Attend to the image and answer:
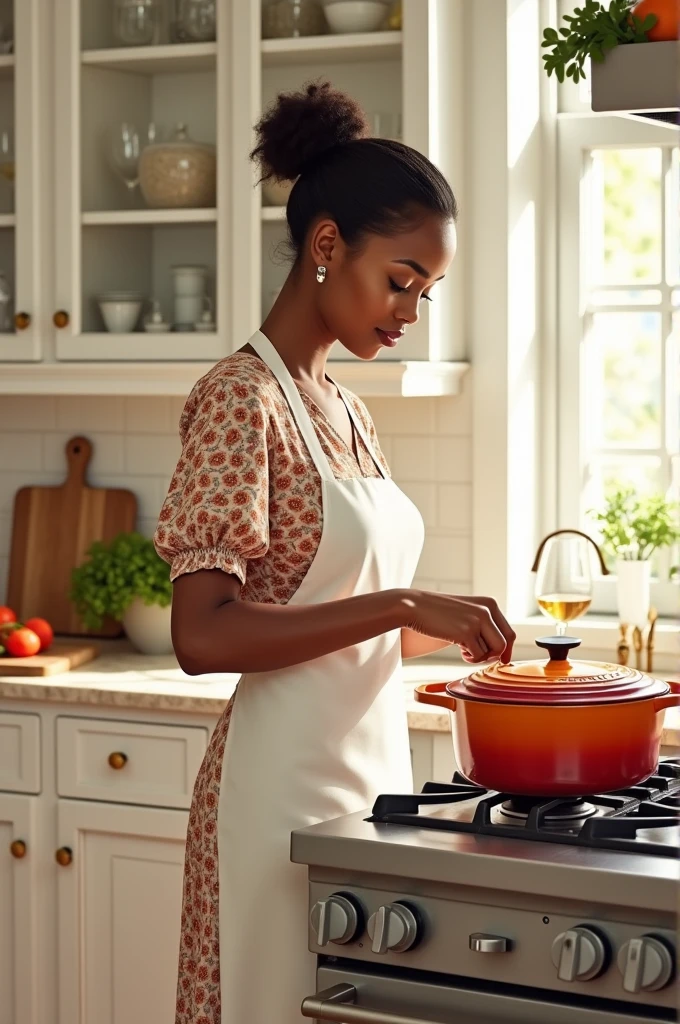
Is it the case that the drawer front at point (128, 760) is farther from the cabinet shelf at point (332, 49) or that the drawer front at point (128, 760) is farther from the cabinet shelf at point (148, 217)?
the cabinet shelf at point (332, 49)

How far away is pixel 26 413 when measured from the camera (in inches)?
148

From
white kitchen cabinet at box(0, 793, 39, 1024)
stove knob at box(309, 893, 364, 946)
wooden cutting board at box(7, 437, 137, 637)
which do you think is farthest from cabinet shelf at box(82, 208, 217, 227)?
stove knob at box(309, 893, 364, 946)

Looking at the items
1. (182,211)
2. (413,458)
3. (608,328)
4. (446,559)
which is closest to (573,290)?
(608,328)

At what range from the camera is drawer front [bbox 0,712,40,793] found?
10.0 feet

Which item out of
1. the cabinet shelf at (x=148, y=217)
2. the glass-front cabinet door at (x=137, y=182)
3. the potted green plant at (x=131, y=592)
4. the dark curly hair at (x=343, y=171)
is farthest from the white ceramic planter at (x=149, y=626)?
the dark curly hair at (x=343, y=171)

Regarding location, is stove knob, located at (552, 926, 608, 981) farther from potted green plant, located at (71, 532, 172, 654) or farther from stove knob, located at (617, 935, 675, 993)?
potted green plant, located at (71, 532, 172, 654)

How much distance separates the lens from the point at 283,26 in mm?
3146

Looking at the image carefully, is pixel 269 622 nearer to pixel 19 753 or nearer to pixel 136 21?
pixel 19 753

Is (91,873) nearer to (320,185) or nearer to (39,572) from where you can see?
(39,572)

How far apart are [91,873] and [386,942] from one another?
1.60 meters

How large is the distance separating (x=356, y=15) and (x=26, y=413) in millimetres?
1342

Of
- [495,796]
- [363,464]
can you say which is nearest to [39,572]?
[363,464]

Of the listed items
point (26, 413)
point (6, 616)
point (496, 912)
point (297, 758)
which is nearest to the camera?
point (496, 912)

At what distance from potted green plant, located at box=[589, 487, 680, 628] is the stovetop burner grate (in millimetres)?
1312
